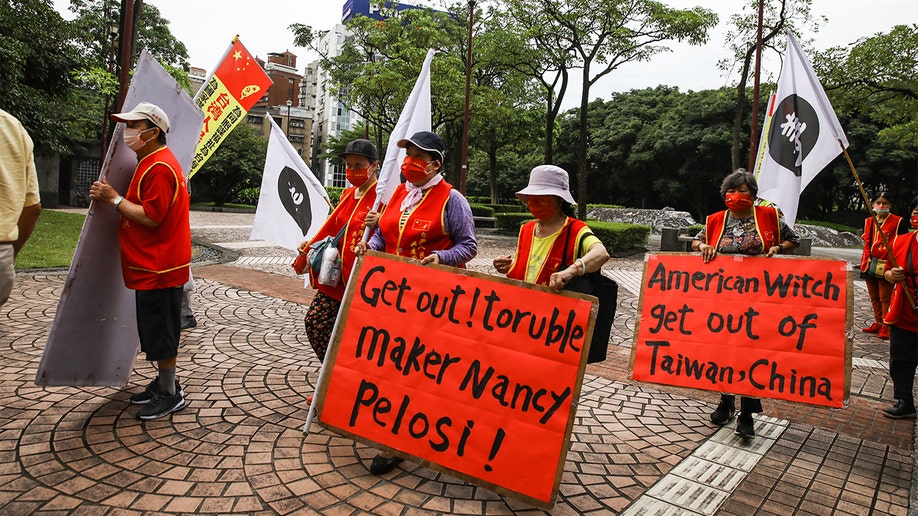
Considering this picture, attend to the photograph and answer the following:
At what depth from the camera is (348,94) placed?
2692cm

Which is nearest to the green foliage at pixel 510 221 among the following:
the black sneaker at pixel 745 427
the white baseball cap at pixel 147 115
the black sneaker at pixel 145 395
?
the black sneaker at pixel 745 427

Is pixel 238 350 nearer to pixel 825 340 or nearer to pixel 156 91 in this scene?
pixel 156 91

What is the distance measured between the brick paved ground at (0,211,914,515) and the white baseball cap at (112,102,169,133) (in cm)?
186

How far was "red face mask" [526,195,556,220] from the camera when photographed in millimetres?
3104

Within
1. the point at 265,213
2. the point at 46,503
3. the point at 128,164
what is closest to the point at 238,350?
the point at 265,213

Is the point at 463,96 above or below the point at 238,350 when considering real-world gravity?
above

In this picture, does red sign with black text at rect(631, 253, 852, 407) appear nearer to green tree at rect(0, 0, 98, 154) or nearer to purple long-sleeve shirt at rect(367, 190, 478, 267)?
purple long-sleeve shirt at rect(367, 190, 478, 267)

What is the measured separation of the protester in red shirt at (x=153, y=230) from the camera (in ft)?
11.0

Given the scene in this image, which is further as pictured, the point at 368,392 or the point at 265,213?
the point at 265,213

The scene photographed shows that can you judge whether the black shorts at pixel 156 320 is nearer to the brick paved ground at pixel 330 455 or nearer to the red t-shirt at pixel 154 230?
the red t-shirt at pixel 154 230

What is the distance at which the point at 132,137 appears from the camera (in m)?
3.41

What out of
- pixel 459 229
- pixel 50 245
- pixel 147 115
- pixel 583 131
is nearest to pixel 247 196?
pixel 583 131

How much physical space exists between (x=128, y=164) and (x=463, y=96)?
19868 millimetres

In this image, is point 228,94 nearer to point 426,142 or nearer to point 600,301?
point 426,142
